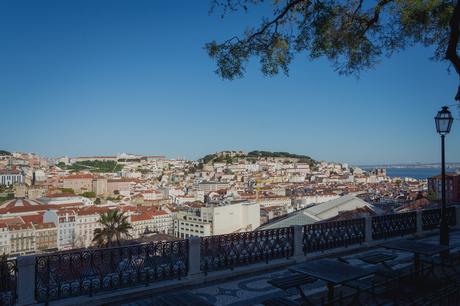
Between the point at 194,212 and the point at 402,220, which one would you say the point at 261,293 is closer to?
the point at 402,220

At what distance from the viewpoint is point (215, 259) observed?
614cm

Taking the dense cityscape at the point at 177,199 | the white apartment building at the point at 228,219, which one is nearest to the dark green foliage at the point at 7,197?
the dense cityscape at the point at 177,199

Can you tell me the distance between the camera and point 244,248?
21.2 feet

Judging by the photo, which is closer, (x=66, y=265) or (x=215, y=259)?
(x=66, y=265)

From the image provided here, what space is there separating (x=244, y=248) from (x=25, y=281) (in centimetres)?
326

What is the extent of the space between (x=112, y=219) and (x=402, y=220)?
77.5ft

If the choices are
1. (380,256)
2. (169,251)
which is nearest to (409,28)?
(380,256)

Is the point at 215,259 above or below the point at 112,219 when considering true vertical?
above

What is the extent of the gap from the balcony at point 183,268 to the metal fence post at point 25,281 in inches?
0.4

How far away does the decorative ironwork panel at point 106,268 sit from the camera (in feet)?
15.9

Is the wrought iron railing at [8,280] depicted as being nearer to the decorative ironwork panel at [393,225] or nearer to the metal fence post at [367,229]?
the metal fence post at [367,229]

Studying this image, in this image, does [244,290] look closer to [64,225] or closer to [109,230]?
[109,230]

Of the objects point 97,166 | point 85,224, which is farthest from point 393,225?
point 97,166

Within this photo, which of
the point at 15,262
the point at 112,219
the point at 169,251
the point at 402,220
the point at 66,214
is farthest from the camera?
the point at 66,214
